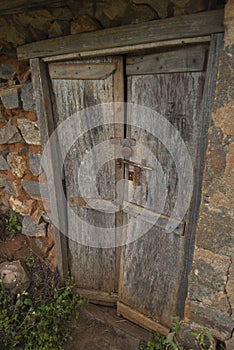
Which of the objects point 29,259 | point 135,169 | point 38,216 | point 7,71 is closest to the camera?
point 135,169

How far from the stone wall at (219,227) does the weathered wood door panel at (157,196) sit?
0.20 metres

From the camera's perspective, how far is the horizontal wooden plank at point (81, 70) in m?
1.78

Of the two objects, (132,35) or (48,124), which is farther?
(48,124)

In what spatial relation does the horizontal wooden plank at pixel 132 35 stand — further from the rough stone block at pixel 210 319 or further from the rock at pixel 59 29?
the rough stone block at pixel 210 319

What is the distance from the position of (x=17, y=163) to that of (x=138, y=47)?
61.7 inches

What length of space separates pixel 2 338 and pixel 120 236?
1.25m

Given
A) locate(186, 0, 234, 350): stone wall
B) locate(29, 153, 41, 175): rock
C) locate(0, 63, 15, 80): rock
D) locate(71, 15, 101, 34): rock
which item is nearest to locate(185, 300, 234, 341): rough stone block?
locate(186, 0, 234, 350): stone wall

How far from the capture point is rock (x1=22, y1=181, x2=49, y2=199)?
8.14 ft

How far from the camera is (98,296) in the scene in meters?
2.66

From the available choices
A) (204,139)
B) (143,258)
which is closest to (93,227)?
(143,258)

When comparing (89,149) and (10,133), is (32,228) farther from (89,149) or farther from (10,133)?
(89,149)

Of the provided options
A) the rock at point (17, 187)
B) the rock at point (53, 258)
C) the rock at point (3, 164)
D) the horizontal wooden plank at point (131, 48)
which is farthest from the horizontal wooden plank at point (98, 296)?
the horizontal wooden plank at point (131, 48)

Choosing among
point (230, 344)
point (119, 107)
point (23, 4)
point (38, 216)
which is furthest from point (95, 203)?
point (23, 4)

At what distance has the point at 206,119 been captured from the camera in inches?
57.6
